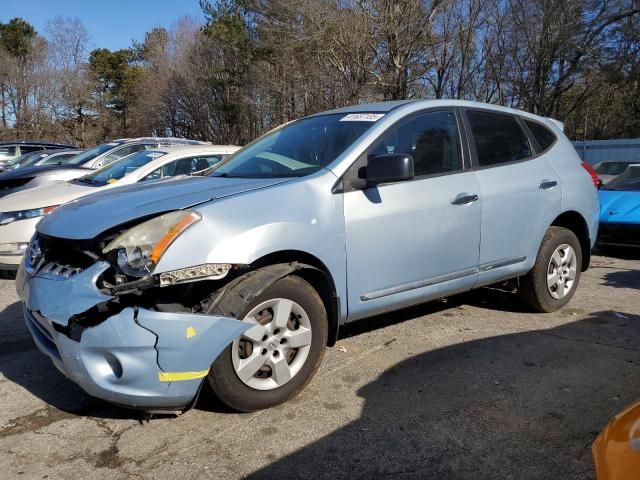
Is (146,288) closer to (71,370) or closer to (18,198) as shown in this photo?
(71,370)

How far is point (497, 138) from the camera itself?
4.56 meters

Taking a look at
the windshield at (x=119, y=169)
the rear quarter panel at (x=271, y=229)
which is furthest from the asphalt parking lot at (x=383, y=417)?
the windshield at (x=119, y=169)

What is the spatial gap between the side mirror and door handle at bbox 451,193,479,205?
698 millimetres

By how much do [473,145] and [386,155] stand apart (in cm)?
114

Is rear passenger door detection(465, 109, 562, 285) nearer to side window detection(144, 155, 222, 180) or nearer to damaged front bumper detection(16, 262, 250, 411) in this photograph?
damaged front bumper detection(16, 262, 250, 411)

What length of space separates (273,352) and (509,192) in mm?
2337

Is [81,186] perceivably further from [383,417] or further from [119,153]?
[383,417]

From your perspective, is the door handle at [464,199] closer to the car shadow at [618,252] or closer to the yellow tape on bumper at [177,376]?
the yellow tape on bumper at [177,376]

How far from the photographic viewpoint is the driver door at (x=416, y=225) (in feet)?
11.6

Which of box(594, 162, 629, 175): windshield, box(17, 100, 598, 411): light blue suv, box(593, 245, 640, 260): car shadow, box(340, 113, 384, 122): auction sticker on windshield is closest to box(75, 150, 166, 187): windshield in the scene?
box(17, 100, 598, 411): light blue suv

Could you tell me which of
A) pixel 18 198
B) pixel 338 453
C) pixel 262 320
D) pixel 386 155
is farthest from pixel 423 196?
pixel 18 198

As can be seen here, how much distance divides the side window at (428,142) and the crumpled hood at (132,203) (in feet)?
2.85

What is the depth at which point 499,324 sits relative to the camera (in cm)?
473

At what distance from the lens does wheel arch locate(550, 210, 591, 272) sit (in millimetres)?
4992
